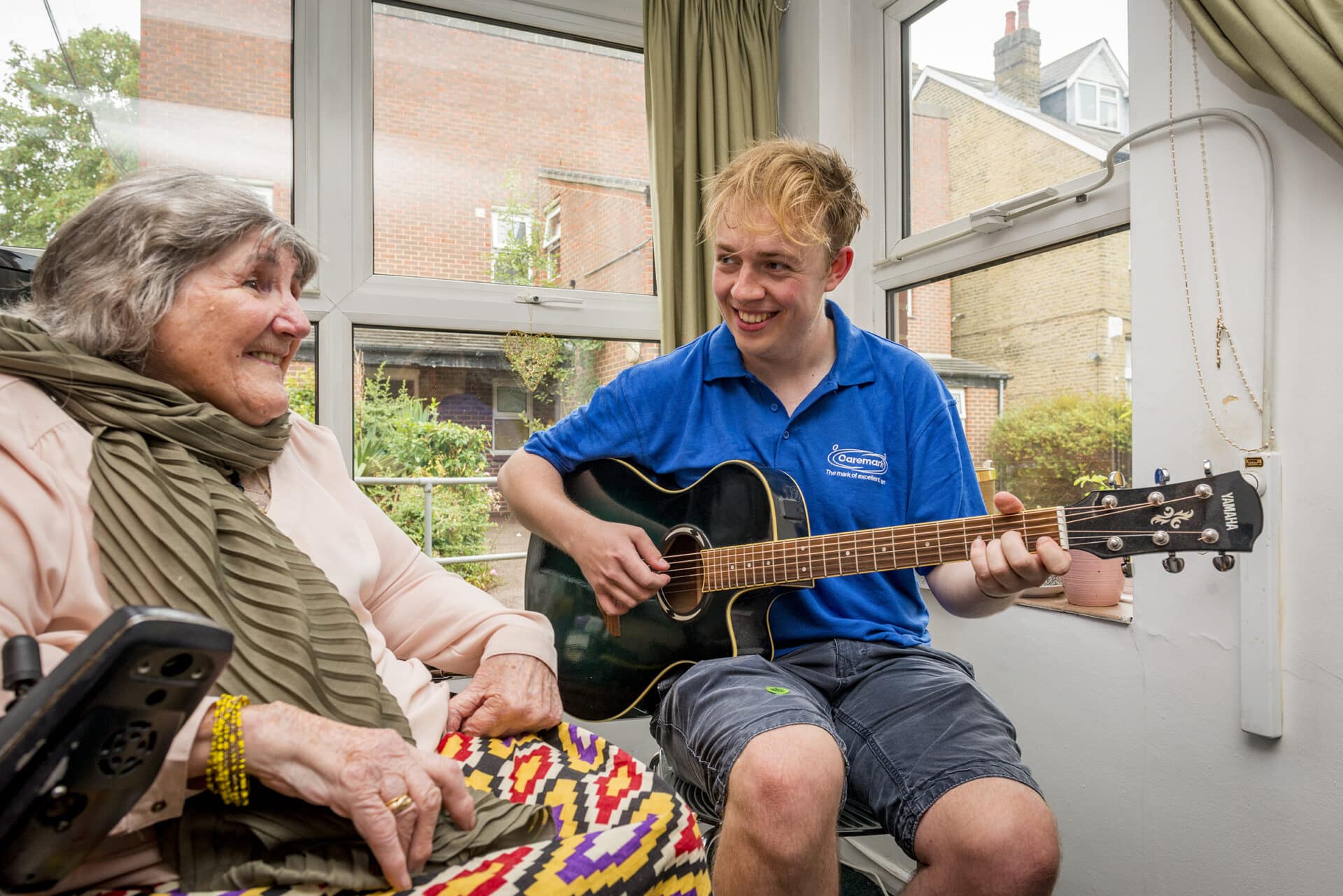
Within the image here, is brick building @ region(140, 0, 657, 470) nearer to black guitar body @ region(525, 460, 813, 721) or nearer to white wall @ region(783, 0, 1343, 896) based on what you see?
black guitar body @ region(525, 460, 813, 721)

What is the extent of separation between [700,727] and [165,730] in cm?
77

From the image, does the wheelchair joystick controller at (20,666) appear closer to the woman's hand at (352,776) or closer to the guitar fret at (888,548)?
the woman's hand at (352,776)

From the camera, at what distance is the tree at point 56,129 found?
1902mm

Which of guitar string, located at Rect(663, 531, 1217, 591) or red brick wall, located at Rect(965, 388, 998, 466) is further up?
red brick wall, located at Rect(965, 388, 998, 466)

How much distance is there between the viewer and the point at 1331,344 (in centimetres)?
128

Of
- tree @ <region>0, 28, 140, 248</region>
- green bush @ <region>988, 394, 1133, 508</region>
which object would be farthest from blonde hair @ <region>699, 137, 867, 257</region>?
tree @ <region>0, 28, 140, 248</region>

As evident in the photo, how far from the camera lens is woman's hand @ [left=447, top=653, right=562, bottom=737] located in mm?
1117

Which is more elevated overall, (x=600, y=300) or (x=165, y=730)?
(x=600, y=300)

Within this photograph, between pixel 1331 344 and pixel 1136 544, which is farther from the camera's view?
pixel 1331 344

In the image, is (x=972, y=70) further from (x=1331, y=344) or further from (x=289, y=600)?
(x=289, y=600)

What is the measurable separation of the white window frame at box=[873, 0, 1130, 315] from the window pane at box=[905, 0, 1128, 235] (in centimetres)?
3

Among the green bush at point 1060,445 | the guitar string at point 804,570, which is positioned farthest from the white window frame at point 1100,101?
the guitar string at point 804,570

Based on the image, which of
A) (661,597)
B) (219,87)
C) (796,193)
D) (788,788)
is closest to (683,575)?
(661,597)

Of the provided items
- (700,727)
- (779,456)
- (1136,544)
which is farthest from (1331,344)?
(700,727)
